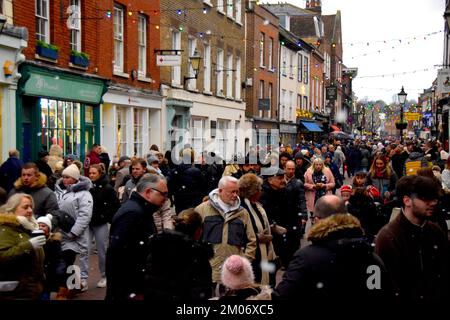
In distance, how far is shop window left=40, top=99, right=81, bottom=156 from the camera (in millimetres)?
17500

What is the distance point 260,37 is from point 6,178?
27.2 m

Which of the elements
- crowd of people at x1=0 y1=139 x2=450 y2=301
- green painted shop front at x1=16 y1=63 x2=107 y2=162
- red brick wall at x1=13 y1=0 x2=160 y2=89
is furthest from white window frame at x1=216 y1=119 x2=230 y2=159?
crowd of people at x1=0 y1=139 x2=450 y2=301

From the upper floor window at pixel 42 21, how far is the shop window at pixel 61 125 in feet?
5.60

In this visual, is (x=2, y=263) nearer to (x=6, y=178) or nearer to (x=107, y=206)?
(x=107, y=206)

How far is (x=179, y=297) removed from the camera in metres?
4.88

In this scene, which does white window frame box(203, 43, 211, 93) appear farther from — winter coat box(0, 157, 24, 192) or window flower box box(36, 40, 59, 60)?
winter coat box(0, 157, 24, 192)

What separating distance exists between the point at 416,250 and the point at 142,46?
64.5ft

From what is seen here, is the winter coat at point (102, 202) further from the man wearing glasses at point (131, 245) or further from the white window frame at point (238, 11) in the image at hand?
the white window frame at point (238, 11)

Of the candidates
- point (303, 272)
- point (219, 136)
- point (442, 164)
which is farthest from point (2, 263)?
point (219, 136)

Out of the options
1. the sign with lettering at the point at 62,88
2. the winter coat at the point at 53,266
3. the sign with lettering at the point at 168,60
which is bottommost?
the winter coat at the point at 53,266

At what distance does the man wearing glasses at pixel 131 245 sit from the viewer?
17.6 ft

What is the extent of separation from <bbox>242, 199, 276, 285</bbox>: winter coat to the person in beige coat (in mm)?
208

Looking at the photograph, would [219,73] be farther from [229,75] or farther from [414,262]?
[414,262]

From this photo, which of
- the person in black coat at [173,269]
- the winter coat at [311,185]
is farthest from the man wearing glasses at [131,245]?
the winter coat at [311,185]
